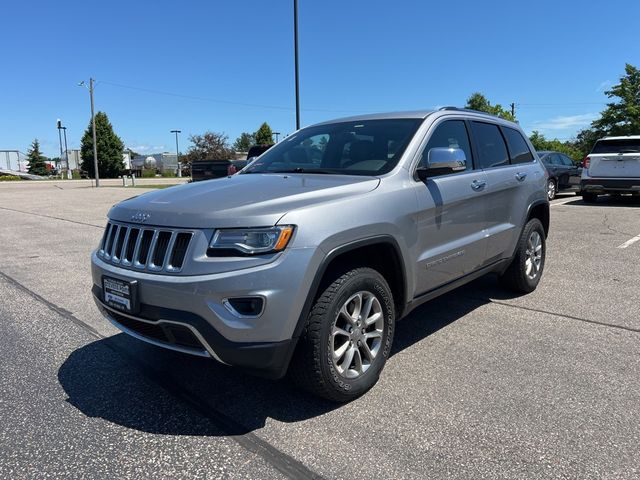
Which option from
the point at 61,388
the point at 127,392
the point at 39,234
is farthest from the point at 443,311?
the point at 39,234

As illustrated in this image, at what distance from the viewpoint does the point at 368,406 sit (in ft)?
10.1

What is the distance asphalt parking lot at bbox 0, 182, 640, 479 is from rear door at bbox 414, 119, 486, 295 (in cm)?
63

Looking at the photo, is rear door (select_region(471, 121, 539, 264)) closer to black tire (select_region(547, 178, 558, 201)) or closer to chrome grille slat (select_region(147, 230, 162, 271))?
chrome grille slat (select_region(147, 230, 162, 271))

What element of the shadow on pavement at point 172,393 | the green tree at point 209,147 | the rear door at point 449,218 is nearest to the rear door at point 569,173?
the rear door at point 449,218

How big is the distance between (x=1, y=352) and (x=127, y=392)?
1.47 metres

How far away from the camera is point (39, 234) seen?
10.8 meters

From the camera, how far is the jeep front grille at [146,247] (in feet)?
9.02

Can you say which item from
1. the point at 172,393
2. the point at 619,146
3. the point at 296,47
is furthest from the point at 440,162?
the point at 296,47

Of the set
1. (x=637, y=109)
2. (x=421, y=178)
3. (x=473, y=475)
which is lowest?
(x=473, y=475)

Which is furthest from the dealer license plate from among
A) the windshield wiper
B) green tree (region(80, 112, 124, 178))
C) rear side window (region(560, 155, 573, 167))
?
green tree (region(80, 112, 124, 178))

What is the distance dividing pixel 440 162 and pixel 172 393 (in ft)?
7.65

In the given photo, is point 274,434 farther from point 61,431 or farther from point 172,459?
point 61,431

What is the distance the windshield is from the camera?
12.1ft

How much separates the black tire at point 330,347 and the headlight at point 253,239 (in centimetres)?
44
